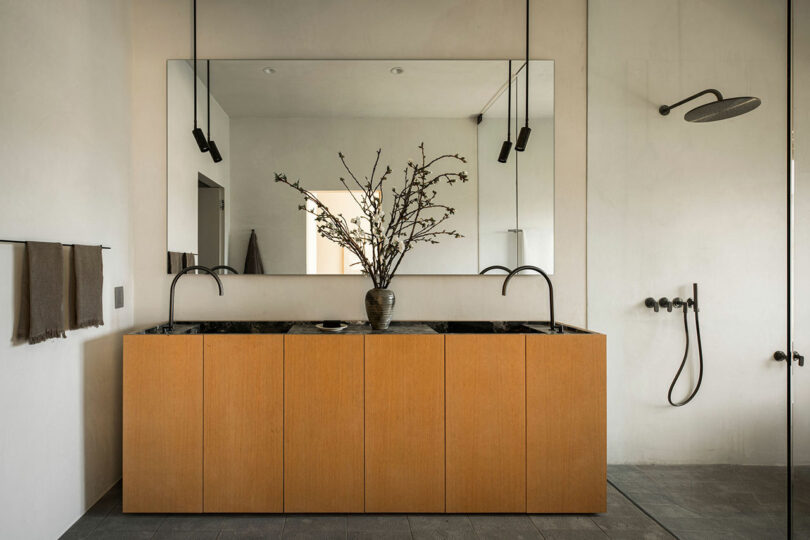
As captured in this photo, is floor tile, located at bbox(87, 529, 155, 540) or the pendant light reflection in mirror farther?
the pendant light reflection in mirror

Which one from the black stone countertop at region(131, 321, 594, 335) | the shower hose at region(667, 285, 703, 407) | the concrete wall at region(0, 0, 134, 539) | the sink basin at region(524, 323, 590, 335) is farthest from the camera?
the black stone countertop at region(131, 321, 594, 335)

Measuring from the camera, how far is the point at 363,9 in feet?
7.89

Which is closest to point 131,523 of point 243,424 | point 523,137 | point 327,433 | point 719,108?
point 243,424

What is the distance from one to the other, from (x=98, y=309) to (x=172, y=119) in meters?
1.09

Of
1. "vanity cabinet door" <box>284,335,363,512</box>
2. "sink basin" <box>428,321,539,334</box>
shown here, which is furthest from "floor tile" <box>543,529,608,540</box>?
"sink basin" <box>428,321,539,334</box>

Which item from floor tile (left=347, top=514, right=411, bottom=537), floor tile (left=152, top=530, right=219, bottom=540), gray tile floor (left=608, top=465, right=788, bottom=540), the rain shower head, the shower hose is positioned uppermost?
the rain shower head

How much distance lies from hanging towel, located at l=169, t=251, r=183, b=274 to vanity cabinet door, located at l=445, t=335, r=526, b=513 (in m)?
1.51

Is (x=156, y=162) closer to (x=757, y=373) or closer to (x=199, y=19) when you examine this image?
(x=199, y=19)

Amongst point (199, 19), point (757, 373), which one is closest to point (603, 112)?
point (757, 373)

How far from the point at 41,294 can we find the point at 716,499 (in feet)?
8.28

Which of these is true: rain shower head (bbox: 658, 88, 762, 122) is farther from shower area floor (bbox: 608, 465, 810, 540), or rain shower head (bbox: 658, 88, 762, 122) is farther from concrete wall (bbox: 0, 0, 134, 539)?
concrete wall (bbox: 0, 0, 134, 539)

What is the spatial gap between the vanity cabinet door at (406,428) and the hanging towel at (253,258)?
0.83m

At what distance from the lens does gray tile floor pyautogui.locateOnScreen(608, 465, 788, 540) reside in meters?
1.32

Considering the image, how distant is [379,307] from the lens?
2148 mm
